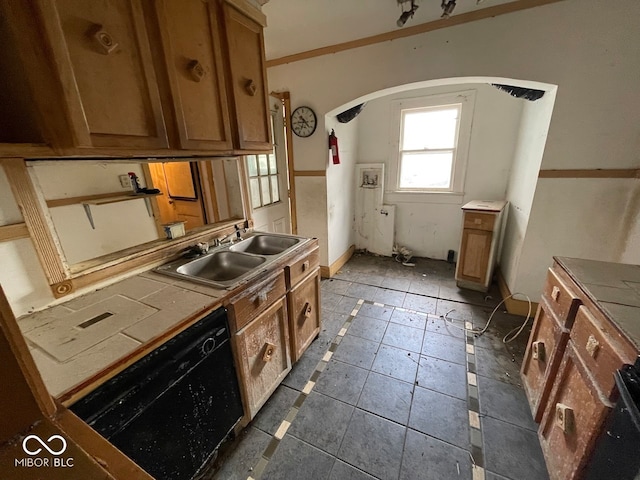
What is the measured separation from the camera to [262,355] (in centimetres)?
145

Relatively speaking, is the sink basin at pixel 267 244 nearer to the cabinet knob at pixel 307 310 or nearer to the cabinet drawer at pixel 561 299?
the cabinet knob at pixel 307 310

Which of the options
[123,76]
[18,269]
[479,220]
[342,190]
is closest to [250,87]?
[123,76]

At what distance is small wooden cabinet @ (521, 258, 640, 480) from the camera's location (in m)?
0.90

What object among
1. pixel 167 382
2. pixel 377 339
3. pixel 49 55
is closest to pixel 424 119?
pixel 377 339

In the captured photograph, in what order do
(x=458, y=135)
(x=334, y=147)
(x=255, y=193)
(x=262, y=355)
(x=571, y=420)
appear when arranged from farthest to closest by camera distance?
(x=458, y=135) < (x=334, y=147) < (x=255, y=193) < (x=262, y=355) < (x=571, y=420)

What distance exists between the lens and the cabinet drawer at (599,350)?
86 centimetres

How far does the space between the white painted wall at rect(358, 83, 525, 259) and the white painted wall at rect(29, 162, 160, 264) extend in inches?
116

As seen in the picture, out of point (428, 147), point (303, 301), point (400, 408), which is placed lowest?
point (400, 408)

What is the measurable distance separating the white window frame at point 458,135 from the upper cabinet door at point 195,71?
265cm

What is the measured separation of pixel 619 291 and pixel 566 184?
129 cm

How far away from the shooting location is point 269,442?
4.56ft

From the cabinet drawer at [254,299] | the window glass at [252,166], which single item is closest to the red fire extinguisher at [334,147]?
the window glass at [252,166]

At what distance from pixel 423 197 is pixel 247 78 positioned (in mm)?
2794

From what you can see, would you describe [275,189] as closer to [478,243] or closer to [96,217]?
[96,217]
